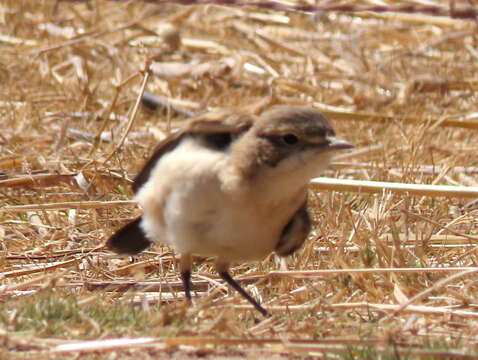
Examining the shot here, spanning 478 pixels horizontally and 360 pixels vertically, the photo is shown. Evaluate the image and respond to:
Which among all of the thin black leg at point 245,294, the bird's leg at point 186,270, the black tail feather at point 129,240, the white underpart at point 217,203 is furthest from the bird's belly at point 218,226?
the black tail feather at point 129,240

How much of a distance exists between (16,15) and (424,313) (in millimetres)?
6568

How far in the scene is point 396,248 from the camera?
4.23m

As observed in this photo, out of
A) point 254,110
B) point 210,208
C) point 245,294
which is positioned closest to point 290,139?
point 210,208

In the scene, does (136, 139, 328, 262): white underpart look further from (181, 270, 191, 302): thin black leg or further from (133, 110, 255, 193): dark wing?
(181, 270, 191, 302): thin black leg

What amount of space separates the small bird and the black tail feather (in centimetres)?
61

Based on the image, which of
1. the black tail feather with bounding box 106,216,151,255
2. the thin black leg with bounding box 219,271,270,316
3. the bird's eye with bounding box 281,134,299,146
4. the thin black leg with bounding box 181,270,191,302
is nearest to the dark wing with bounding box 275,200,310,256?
the thin black leg with bounding box 219,271,270,316

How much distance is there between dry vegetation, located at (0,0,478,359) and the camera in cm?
329

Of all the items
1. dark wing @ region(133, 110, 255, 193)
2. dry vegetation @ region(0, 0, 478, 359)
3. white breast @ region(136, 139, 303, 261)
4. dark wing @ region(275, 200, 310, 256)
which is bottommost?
dry vegetation @ region(0, 0, 478, 359)

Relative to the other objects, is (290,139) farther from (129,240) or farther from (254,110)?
(254,110)

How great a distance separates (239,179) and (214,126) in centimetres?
33

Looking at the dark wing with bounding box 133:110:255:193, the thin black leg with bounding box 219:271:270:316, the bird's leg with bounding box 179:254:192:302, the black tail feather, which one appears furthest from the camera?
the black tail feather

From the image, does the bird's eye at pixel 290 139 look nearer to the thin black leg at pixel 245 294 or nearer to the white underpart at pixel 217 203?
the white underpart at pixel 217 203

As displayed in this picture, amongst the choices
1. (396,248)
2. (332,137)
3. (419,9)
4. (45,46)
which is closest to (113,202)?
(396,248)

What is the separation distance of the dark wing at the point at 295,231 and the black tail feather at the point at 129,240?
767 millimetres
